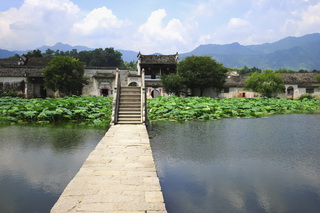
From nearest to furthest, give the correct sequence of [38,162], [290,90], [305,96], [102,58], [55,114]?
[38,162] → [55,114] → [305,96] → [290,90] → [102,58]

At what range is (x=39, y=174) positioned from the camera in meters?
5.75

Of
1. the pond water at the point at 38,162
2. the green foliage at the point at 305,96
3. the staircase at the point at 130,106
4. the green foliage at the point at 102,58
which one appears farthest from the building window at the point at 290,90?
the green foliage at the point at 102,58

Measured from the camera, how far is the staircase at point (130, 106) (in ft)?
37.4

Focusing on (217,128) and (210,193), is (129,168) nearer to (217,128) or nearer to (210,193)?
(210,193)

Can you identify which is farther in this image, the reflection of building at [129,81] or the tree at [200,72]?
the reflection of building at [129,81]

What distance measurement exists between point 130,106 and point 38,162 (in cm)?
616

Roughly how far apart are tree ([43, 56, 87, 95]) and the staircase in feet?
54.7

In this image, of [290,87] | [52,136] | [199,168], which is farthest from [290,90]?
[199,168]

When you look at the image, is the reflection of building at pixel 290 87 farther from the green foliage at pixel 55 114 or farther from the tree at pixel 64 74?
the green foliage at pixel 55 114

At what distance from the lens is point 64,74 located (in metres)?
28.2

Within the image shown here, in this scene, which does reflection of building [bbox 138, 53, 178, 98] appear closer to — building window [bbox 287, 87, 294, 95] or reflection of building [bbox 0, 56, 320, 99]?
reflection of building [bbox 0, 56, 320, 99]

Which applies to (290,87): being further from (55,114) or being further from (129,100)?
(55,114)

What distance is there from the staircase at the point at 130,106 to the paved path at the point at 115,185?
4642 mm

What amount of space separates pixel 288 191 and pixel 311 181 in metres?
0.89
